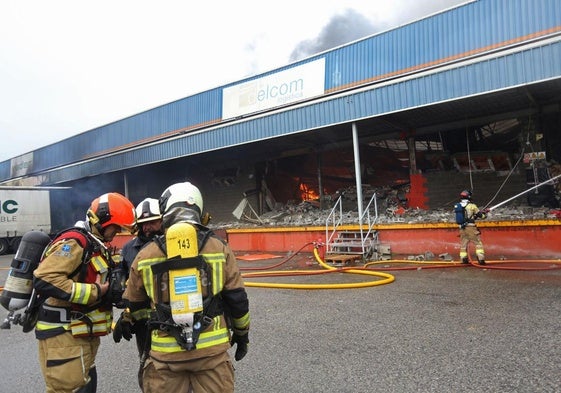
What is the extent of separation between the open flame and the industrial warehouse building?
44 mm

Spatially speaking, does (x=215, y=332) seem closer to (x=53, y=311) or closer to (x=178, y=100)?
(x=53, y=311)

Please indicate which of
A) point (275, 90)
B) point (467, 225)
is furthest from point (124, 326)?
point (275, 90)

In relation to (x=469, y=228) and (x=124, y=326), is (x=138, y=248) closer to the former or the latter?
(x=124, y=326)

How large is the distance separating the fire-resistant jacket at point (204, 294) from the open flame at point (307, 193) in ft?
46.5

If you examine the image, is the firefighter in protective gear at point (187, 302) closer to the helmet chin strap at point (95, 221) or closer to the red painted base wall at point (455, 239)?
the helmet chin strap at point (95, 221)

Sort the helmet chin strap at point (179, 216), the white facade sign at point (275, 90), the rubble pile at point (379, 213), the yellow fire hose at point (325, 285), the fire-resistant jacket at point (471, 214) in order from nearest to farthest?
the helmet chin strap at point (179, 216) < the yellow fire hose at point (325, 285) < the fire-resistant jacket at point (471, 214) < the rubble pile at point (379, 213) < the white facade sign at point (275, 90)

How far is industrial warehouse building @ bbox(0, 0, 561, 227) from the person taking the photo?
9406 mm

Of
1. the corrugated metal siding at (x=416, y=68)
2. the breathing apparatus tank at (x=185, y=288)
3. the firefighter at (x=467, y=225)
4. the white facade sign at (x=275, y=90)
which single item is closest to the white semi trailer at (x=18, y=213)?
the corrugated metal siding at (x=416, y=68)

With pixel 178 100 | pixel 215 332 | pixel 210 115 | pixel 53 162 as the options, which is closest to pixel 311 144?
pixel 210 115

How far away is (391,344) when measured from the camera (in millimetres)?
3887

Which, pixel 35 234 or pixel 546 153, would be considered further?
pixel 546 153

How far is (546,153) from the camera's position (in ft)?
34.9

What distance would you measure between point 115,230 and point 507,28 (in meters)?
11.4

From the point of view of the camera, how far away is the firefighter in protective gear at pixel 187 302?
5.82 feet
